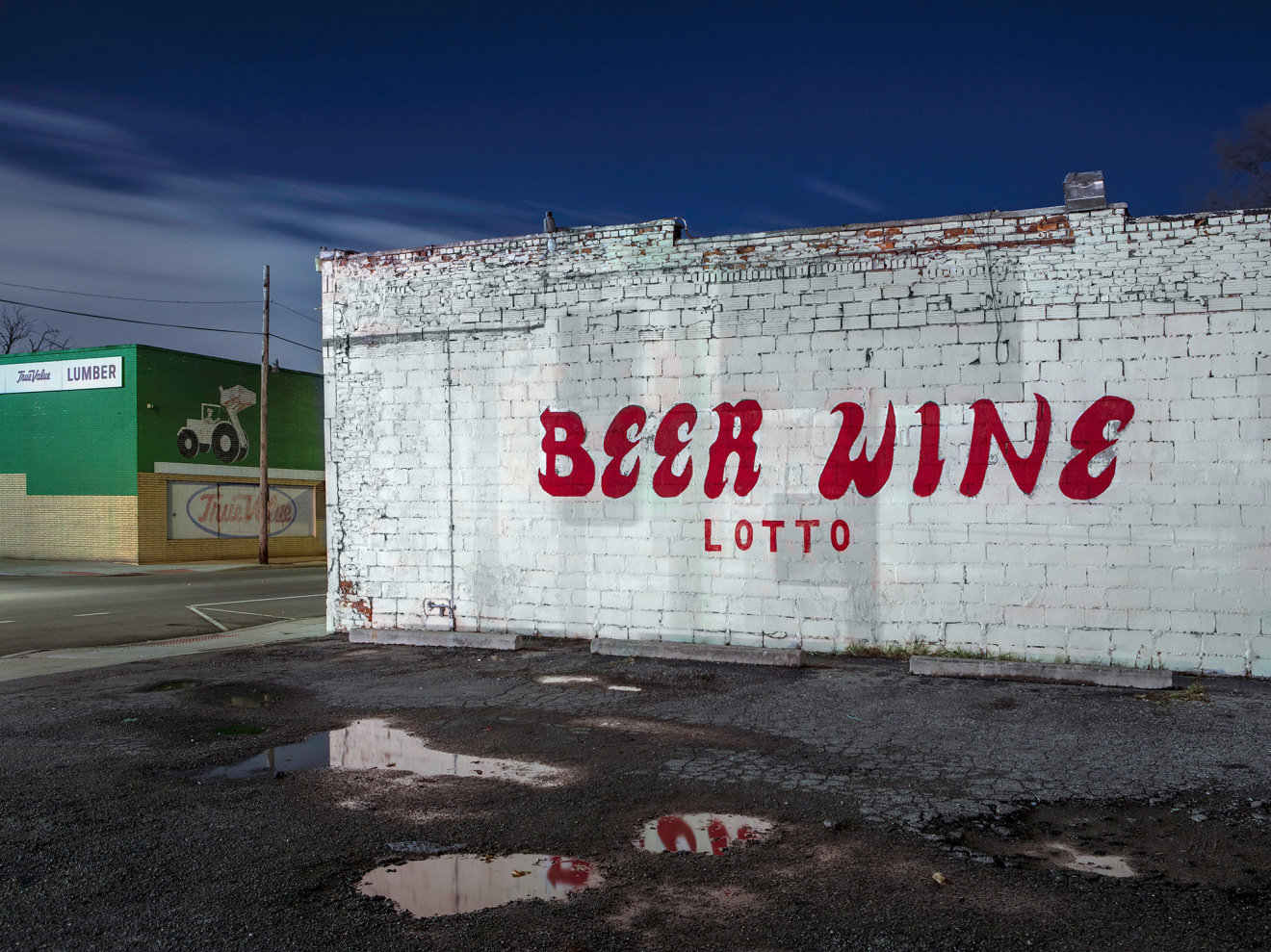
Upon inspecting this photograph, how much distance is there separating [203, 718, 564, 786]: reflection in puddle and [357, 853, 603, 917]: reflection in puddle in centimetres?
130

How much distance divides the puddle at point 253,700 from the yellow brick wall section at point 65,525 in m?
21.9

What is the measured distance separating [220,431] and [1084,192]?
2748 centimetres

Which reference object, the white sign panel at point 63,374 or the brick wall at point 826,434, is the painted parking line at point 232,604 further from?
the white sign panel at point 63,374

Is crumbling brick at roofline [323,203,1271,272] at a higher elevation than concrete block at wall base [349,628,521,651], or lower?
higher

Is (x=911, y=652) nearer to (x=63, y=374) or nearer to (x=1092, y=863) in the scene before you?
(x=1092, y=863)

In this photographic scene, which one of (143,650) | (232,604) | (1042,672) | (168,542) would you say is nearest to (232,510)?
(168,542)

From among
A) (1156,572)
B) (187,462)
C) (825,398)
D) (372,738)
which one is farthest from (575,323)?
(187,462)

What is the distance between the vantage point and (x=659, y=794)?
5625 millimetres

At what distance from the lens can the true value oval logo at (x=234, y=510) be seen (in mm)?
29750

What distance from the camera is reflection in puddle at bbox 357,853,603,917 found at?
4.12 meters

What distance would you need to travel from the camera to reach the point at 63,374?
2845cm

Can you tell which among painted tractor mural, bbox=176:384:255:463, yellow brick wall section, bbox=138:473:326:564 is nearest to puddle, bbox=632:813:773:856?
yellow brick wall section, bbox=138:473:326:564

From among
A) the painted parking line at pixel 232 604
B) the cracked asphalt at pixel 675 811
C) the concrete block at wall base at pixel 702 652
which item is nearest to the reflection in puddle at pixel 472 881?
the cracked asphalt at pixel 675 811

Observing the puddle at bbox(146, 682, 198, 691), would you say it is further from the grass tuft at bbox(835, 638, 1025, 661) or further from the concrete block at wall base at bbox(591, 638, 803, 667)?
the grass tuft at bbox(835, 638, 1025, 661)
